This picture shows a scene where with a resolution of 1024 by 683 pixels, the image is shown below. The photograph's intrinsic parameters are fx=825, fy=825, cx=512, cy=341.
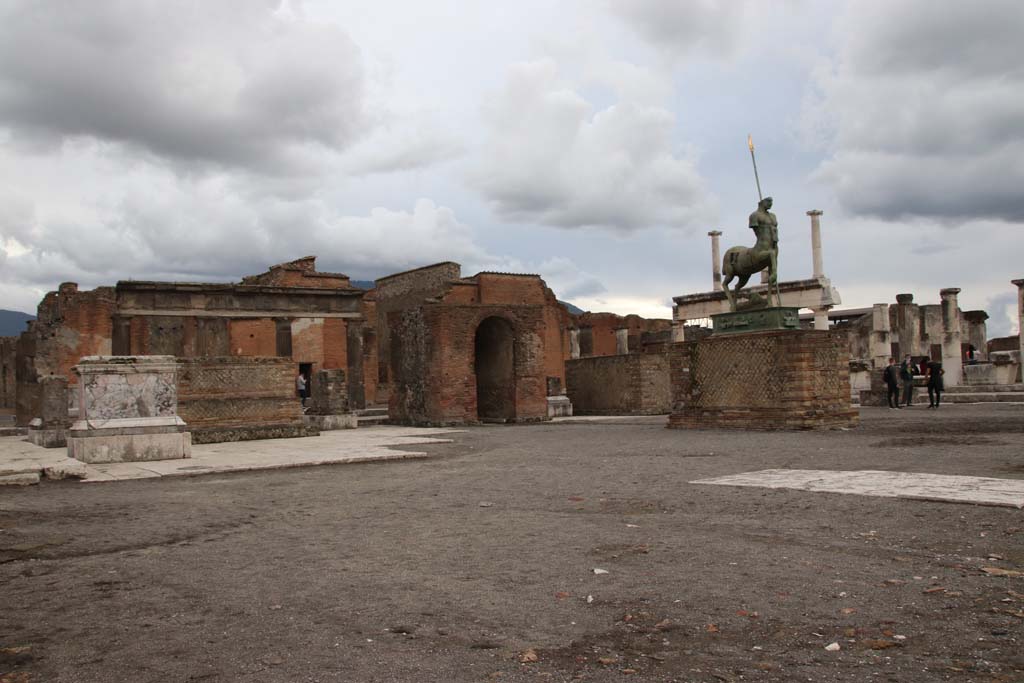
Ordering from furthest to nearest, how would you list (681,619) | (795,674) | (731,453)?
(731,453)
(681,619)
(795,674)

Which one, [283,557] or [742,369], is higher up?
[742,369]

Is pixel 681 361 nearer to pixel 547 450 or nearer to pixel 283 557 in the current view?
pixel 547 450

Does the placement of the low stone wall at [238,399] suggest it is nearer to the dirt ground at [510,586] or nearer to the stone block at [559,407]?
the dirt ground at [510,586]

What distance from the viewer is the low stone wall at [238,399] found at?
1548 centimetres

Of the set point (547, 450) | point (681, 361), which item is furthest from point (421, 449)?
point (681, 361)

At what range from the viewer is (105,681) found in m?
2.82

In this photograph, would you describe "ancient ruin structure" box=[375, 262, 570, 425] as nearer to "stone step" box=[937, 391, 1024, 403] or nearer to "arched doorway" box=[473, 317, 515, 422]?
"arched doorway" box=[473, 317, 515, 422]

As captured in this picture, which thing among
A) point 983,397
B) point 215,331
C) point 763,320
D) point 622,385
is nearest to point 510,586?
point 763,320

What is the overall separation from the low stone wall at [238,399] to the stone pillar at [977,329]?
39527 millimetres

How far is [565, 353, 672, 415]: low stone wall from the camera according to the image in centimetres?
2488

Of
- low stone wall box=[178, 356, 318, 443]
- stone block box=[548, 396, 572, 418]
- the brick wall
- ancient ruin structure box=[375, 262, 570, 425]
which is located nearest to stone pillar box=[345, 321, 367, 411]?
ancient ruin structure box=[375, 262, 570, 425]

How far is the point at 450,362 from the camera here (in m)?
20.1

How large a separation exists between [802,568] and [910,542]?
919 millimetres

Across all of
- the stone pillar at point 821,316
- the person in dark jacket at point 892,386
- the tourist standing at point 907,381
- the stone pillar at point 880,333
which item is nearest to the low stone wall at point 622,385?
the person in dark jacket at point 892,386
